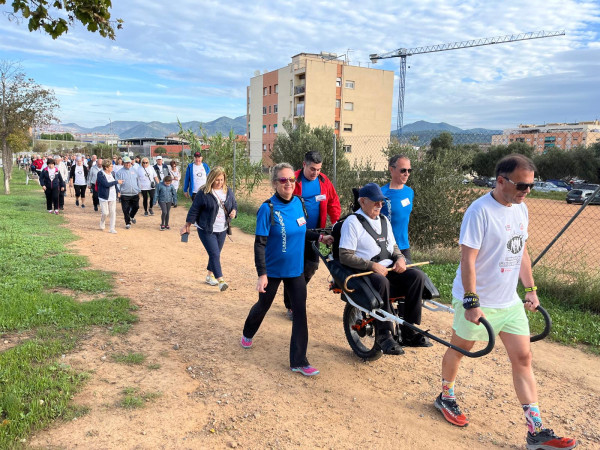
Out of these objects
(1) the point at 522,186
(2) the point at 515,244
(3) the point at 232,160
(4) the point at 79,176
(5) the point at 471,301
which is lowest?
(5) the point at 471,301

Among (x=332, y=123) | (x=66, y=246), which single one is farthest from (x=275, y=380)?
(x=332, y=123)

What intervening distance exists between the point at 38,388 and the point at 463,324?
337cm

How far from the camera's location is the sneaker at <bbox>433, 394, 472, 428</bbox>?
3350mm

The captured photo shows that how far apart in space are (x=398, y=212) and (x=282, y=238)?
1428mm

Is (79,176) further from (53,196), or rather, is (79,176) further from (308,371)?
(308,371)

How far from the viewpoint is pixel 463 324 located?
322 cm

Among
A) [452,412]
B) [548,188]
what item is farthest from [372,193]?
[548,188]

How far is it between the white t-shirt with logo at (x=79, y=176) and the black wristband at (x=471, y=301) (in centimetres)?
1576

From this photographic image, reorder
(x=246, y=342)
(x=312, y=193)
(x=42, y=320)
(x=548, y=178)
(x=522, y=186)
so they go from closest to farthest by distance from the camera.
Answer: (x=522, y=186) < (x=246, y=342) < (x=42, y=320) < (x=312, y=193) < (x=548, y=178)

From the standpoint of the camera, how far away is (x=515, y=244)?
3.12 meters

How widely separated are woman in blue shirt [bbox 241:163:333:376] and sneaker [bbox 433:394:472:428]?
114 cm

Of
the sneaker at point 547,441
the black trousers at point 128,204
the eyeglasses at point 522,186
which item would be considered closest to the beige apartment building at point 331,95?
the black trousers at point 128,204

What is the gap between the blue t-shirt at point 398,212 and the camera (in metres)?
4.76

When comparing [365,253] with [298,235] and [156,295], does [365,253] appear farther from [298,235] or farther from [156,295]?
[156,295]
